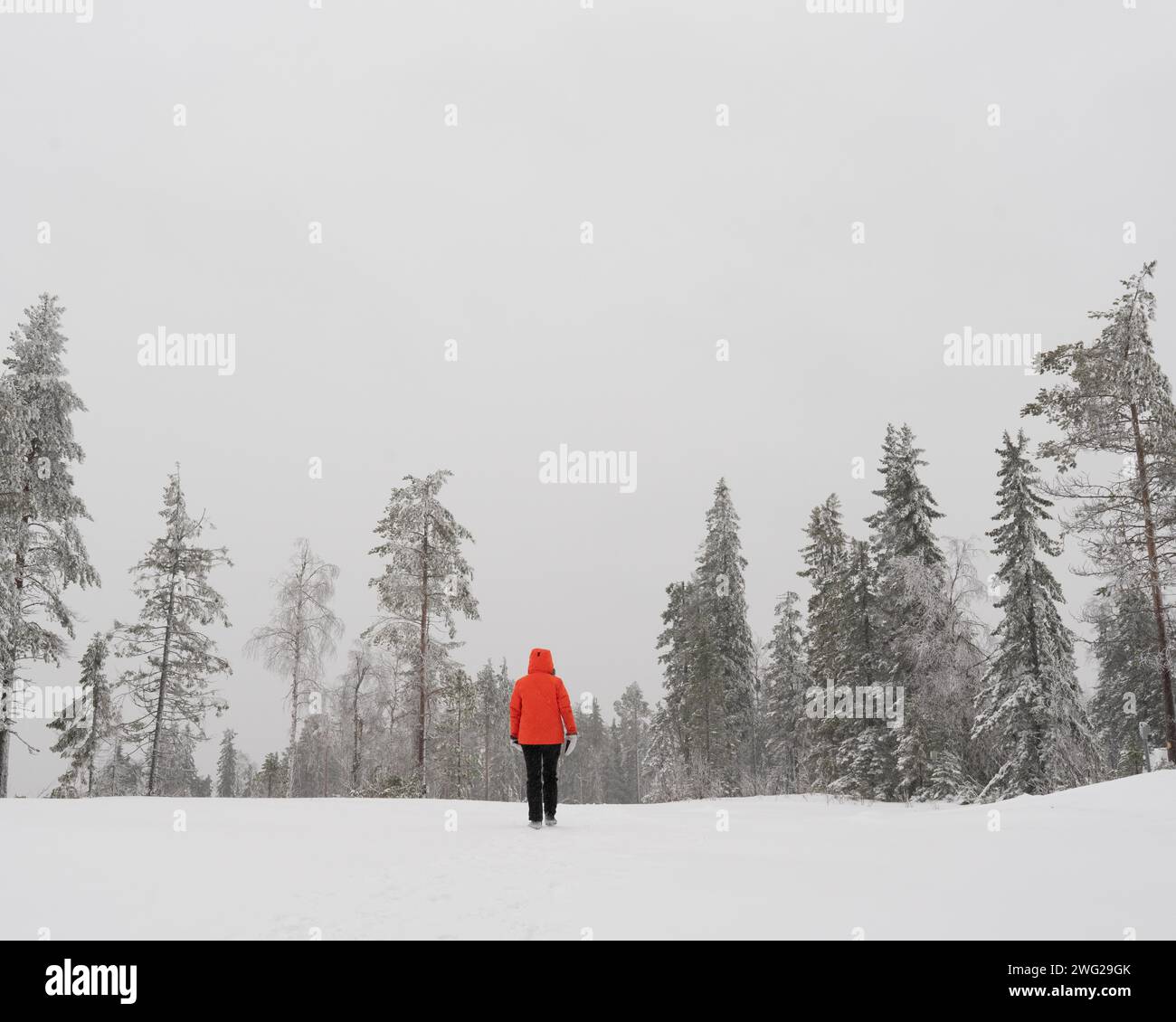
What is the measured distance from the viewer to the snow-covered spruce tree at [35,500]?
18.7 m

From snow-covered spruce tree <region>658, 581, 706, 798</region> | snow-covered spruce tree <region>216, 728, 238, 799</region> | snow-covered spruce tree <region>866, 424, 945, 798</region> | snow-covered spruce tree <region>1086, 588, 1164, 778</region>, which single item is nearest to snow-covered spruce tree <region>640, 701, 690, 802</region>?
snow-covered spruce tree <region>658, 581, 706, 798</region>

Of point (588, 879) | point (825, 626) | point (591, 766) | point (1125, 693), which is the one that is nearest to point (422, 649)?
point (825, 626)

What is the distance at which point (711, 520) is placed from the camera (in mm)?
41344

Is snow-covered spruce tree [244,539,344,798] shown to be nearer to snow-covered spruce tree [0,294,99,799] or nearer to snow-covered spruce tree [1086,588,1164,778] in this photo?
snow-covered spruce tree [0,294,99,799]

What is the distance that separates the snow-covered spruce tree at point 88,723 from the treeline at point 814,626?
144mm

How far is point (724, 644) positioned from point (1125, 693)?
2671 cm

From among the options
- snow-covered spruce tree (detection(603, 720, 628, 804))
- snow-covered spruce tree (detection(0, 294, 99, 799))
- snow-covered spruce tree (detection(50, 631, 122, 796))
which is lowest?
snow-covered spruce tree (detection(603, 720, 628, 804))

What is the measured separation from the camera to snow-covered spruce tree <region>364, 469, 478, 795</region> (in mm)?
27234

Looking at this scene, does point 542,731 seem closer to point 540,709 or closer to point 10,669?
point 540,709

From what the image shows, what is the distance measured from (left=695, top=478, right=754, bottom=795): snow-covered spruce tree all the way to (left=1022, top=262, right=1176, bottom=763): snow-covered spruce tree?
67.5 feet

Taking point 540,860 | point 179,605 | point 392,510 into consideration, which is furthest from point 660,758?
point 540,860

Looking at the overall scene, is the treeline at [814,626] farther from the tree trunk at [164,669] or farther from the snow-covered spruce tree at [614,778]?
the snow-covered spruce tree at [614,778]
